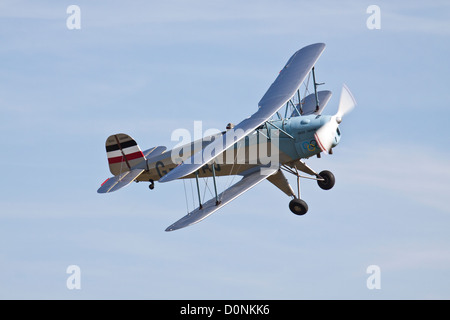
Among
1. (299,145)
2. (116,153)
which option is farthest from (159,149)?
(299,145)

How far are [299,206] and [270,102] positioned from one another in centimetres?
274

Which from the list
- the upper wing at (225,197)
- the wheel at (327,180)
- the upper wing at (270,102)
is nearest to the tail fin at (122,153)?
the upper wing at (225,197)

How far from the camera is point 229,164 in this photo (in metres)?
24.4

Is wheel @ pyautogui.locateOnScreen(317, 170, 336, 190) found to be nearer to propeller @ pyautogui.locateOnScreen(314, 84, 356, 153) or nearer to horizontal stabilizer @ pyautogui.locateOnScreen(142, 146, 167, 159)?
propeller @ pyautogui.locateOnScreen(314, 84, 356, 153)

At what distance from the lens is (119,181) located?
2553 centimetres

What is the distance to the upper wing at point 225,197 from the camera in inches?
880

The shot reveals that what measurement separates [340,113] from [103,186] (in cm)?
656

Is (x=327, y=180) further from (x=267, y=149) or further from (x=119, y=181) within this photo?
(x=119, y=181)

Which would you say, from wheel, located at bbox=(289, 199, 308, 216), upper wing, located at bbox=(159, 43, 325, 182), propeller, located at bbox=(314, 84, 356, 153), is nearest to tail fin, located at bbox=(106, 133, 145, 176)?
upper wing, located at bbox=(159, 43, 325, 182)

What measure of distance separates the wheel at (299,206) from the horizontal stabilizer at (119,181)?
4546 mm

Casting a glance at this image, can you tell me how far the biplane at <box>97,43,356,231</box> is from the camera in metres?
22.8

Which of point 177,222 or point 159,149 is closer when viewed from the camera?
point 177,222

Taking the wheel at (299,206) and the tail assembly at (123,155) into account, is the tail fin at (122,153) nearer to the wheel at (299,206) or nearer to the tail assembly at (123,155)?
the tail assembly at (123,155)

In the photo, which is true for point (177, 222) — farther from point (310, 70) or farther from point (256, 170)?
point (310, 70)
